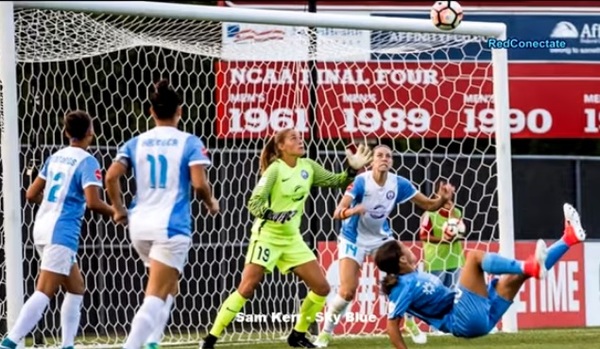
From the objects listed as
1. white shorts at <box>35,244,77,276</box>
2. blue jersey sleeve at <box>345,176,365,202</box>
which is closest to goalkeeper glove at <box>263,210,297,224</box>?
blue jersey sleeve at <box>345,176,365,202</box>

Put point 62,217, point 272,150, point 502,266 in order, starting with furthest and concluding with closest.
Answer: point 272,150 < point 62,217 < point 502,266

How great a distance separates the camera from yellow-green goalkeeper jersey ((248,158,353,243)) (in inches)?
489

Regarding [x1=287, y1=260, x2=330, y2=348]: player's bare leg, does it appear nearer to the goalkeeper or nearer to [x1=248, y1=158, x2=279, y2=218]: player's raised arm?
the goalkeeper

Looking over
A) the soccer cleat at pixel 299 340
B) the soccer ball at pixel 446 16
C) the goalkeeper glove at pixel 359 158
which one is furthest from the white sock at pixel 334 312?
the soccer ball at pixel 446 16

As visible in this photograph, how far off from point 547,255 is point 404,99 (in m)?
7.71

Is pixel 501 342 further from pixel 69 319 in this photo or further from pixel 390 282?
pixel 69 319

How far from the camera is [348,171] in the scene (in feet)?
40.6

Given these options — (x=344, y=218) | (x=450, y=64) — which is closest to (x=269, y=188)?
(x=344, y=218)

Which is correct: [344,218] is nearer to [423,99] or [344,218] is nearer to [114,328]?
[114,328]

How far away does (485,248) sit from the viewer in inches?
643

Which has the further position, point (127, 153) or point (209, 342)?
point (209, 342)

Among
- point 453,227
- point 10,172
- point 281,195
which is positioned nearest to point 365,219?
point 281,195

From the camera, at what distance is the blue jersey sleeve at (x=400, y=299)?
9.77m

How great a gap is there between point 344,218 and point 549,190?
5.18 meters
